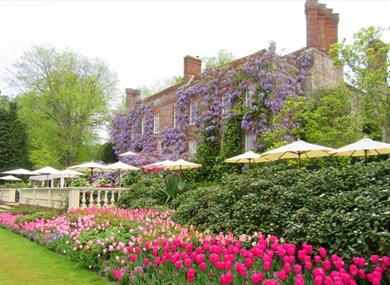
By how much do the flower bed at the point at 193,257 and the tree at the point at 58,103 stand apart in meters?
28.7

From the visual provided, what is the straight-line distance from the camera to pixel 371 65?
15.9m

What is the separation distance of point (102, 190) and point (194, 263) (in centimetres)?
973

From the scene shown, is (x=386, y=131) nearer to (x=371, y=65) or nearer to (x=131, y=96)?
(x=371, y=65)

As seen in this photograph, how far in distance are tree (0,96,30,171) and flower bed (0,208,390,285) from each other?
106ft

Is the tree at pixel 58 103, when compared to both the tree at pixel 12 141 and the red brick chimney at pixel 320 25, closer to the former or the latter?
the tree at pixel 12 141

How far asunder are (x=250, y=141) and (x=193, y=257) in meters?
16.6

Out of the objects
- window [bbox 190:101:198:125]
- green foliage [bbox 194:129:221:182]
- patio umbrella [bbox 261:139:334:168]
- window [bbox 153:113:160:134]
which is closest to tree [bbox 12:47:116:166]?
window [bbox 153:113:160:134]

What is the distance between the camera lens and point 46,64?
38188 mm

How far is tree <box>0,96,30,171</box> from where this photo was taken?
39219 millimetres

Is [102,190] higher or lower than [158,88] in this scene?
lower

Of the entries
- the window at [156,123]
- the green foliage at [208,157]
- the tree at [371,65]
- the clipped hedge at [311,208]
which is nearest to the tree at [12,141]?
the window at [156,123]

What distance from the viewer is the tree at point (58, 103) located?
37.4 meters

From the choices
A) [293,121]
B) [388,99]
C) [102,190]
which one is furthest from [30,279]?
[293,121]

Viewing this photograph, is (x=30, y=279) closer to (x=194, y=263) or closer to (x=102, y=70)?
(x=194, y=263)
